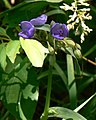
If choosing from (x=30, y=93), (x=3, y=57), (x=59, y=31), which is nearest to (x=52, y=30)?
(x=59, y=31)

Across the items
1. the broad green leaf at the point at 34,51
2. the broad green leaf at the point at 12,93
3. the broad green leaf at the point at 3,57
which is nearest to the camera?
the broad green leaf at the point at 34,51

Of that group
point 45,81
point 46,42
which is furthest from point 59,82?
point 46,42

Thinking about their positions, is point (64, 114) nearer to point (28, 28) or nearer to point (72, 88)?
point (72, 88)

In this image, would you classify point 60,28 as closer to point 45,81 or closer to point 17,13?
point 17,13

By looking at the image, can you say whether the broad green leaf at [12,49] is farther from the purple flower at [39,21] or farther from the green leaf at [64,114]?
the green leaf at [64,114]

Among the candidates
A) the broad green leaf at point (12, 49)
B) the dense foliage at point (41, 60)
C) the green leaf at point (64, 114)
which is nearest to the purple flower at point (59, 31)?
the dense foliage at point (41, 60)

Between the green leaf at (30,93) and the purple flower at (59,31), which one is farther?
the green leaf at (30,93)

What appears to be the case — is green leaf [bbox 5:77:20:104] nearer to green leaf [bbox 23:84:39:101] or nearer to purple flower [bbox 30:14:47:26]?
green leaf [bbox 23:84:39:101]

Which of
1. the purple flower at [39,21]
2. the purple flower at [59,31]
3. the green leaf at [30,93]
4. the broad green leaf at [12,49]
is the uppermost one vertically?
the purple flower at [39,21]
